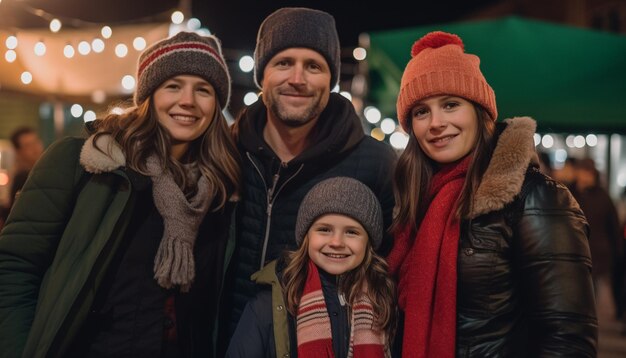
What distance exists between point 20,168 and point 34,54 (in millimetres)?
1297

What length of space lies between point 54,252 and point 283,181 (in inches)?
46.1

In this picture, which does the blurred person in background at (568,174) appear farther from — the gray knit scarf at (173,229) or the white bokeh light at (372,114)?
the gray knit scarf at (173,229)


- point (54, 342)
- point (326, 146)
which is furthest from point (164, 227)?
point (326, 146)

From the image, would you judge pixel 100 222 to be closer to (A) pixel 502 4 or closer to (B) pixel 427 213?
(B) pixel 427 213

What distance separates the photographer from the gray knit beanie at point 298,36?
129 inches

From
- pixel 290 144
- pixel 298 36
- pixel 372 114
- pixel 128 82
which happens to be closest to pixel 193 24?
pixel 128 82

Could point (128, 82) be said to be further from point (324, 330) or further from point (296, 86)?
point (324, 330)

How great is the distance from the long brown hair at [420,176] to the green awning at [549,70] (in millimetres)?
3851

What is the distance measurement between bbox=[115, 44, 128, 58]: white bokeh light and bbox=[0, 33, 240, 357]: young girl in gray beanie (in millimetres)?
4188

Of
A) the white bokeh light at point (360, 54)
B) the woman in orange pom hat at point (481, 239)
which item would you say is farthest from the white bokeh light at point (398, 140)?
the woman in orange pom hat at point (481, 239)

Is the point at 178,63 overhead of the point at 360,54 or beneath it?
beneath

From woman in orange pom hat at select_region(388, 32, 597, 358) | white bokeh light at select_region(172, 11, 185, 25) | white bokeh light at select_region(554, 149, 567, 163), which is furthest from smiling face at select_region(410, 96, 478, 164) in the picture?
white bokeh light at select_region(554, 149, 567, 163)

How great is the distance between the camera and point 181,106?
9.55 ft

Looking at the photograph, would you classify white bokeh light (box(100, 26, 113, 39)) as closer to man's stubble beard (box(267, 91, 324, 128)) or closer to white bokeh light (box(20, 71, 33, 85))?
white bokeh light (box(20, 71, 33, 85))
